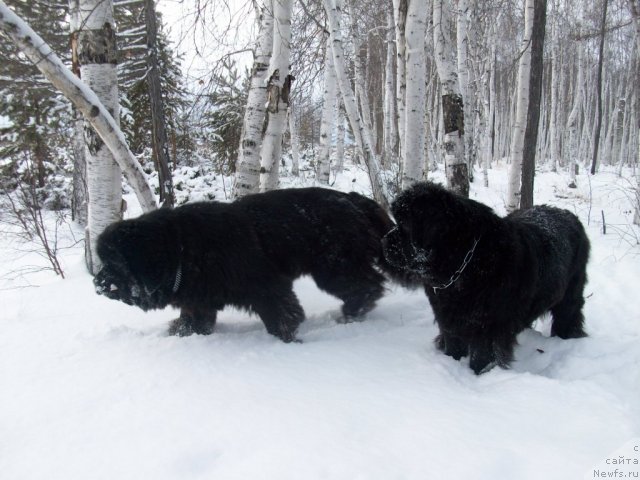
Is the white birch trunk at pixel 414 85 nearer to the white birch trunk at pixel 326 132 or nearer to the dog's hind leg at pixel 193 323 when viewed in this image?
the dog's hind leg at pixel 193 323

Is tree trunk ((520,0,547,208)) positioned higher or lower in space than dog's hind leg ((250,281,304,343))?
higher

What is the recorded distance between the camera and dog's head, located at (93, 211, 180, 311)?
3.23 m

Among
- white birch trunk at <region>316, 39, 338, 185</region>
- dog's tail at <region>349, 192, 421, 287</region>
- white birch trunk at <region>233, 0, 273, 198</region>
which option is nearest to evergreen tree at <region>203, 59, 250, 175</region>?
white birch trunk at <region>316, 39, 338, 185</region>

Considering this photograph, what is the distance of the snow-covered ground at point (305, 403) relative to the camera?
1885 millimetres

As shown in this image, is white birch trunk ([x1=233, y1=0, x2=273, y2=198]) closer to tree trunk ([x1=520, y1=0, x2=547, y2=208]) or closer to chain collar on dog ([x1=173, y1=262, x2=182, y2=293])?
chain collar on dog ([x1=173, y1=262, x2=182, y2=293])

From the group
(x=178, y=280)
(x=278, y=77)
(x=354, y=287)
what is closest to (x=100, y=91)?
(x=278, y=77)

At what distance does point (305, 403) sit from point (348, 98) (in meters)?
5.85

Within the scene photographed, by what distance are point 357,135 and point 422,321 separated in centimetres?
447

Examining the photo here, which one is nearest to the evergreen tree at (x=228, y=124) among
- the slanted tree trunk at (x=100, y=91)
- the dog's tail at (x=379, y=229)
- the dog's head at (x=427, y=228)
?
the slanted tree trunk at (x=100, y=91)

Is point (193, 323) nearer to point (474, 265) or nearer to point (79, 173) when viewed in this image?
point (474, 265)

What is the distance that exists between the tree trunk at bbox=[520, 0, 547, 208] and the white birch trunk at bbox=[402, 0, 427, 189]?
1842 mm

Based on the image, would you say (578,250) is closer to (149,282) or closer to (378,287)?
(378,287)

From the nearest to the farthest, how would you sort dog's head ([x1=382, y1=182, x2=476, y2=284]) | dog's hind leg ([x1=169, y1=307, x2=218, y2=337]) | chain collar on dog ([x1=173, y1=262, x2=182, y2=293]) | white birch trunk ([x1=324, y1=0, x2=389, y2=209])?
dog's head ([x1=382, y1=182, x2=476, y2=284]) → chain collar on dog ([x1=173, y1=262, x2=182, y2=293]) → dog's hind leg ([x1=169, y1=307, x2=218, y2=337]) → white birch trunk ([x1=324, y1=0, x2=389, y2=209])

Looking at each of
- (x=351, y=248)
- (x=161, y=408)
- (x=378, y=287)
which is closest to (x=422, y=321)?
(x=378, y=287)
